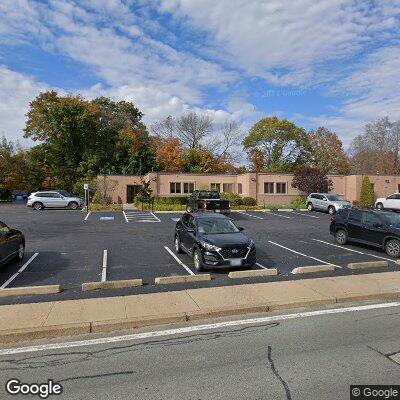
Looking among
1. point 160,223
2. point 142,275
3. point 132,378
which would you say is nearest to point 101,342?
point 132,378

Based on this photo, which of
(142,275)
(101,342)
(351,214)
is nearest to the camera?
(101,342)

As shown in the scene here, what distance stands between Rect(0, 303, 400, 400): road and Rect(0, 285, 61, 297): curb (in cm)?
285

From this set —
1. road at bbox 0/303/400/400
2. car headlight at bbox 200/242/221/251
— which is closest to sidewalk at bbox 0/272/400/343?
road at bbox 0/303/400/400

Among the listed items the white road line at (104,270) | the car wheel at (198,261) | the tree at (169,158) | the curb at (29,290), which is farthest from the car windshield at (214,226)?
the tree at (169,158)

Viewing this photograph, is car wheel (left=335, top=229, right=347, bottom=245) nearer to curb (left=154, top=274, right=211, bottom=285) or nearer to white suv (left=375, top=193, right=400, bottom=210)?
curb (left=154, top=274, right=211, bottom=285)

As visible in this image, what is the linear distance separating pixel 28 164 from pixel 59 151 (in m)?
4.40

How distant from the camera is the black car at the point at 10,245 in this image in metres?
9.84

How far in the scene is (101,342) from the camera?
19.7 ft

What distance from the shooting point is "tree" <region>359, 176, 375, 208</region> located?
35.4m

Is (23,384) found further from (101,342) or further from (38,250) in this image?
(38,250)

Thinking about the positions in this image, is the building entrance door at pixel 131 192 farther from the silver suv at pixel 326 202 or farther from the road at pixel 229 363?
the road at pixel 229 363

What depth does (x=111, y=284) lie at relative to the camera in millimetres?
8734

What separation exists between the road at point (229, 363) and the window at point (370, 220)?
24.2 ft

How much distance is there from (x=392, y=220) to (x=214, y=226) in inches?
266
